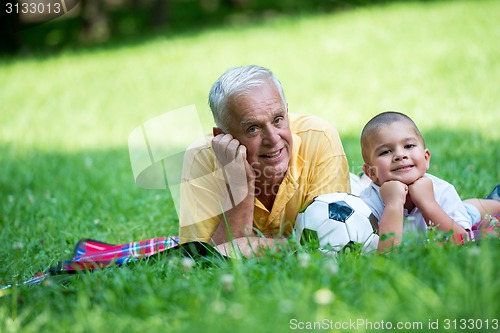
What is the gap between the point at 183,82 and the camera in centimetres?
1365

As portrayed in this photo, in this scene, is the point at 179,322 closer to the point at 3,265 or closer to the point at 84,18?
the point at 3,265

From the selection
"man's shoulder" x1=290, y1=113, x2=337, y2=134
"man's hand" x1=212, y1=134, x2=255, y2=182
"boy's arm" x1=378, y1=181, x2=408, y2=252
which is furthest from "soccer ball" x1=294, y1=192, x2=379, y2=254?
"man's shoulder" x1=290, y1=113, x2=337, y2=134

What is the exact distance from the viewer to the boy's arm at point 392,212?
3.62m

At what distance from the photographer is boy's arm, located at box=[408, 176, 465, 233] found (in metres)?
3.88

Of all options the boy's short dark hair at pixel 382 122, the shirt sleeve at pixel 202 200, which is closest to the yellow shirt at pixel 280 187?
the shirt sleeve at pixel 202 200

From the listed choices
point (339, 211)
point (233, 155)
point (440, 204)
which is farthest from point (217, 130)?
point (440, 204)

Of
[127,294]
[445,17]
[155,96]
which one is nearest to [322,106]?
[155,96]

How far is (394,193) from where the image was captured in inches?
154

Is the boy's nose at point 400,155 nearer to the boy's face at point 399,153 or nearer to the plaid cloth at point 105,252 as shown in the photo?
the boy's face at point 399,153

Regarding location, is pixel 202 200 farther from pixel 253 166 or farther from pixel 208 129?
pixel 208 129

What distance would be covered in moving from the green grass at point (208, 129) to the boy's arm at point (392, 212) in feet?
1.04

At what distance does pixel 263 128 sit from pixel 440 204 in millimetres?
1214

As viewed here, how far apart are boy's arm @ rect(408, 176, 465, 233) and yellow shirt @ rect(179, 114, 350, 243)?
552 mm

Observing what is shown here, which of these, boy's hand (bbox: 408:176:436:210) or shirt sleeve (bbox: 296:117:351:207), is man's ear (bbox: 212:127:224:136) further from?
boy's hand (bbox: 408:176:436:210)
